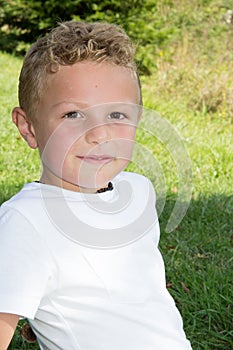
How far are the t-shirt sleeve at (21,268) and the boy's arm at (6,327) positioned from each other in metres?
0.02

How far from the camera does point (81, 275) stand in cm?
152

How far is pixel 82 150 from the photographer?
1552mm

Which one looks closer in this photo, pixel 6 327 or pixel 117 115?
pixel 6 327

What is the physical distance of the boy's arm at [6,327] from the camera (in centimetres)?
144

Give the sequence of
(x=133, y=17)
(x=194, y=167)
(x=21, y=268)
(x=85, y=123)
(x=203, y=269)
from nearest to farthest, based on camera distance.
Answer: (x=21, y=268) < (x=85, y=123) < (x=203, y=269) < (x=194, y=167) < (x=133, y=17)

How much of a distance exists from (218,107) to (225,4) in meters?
6.21

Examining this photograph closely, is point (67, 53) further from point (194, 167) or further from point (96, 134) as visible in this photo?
point (194, 167)

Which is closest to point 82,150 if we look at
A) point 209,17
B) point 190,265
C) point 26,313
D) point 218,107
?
point 26,313

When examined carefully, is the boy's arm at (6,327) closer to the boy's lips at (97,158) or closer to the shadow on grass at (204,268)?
the boy's lips at (97,158)

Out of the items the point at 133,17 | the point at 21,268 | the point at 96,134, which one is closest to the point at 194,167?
the point at 96,134

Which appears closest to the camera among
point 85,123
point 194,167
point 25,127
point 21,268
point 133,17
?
point 21,268

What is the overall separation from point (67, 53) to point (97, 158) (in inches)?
10.4

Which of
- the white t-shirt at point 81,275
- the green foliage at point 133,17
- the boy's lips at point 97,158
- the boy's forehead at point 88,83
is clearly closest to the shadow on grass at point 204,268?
the white t-shirt at point 81,275

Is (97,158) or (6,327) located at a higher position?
(97,158)
